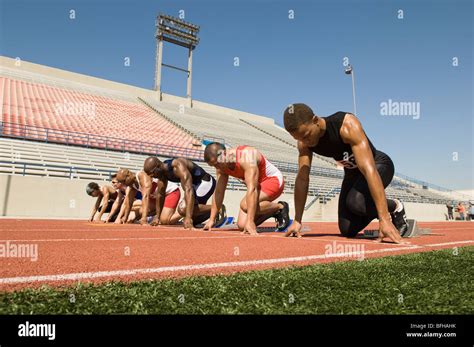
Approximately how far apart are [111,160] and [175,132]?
11.4 metres

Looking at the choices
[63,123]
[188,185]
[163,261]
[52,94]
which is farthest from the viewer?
[52,94]

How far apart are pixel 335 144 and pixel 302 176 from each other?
2.42 feet

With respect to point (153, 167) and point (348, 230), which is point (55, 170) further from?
point (348, 230)

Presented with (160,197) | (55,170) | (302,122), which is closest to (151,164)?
(160,197)

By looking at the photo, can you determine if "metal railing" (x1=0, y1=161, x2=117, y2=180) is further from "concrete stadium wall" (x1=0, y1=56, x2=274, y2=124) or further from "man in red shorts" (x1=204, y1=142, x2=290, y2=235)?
"concrete stadium wall" (x1=0, y1=56, x2=274, y2=124)

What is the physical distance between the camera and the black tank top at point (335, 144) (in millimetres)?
4629

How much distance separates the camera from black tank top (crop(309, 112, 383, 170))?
463 centimetres

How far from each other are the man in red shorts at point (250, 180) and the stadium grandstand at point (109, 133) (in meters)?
8.72

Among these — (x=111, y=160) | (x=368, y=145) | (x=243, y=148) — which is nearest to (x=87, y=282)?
(x=368, y=145)

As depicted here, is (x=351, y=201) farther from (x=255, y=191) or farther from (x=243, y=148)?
(x=243, y=148)

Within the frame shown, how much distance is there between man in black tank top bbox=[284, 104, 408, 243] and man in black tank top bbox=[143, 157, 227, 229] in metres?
2.32

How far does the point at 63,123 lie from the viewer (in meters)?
22.7

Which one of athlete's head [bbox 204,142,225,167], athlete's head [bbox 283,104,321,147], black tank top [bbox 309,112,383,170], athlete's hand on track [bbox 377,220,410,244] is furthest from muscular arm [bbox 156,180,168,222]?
athlete's hand on track [bbox 377,220,410,244]

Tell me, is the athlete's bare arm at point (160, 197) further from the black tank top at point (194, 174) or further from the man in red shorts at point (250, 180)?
the man in red shorts at point (250, 180)
